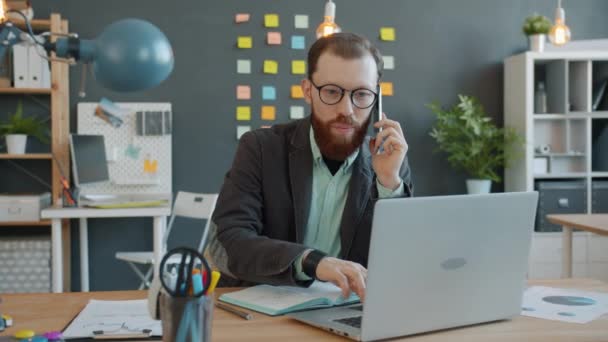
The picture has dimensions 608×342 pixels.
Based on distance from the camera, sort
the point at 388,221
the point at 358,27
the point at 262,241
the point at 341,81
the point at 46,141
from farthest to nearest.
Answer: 1. the point at 358,27
2. the point at 46,141
3. the point at 341,81
4. the point at 262,241
5. the point at 388,221

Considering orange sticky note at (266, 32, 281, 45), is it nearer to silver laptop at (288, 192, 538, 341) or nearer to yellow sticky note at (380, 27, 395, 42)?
yellow sticky note at (380, 27, 395, 42)

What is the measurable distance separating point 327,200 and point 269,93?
2958 millimetres

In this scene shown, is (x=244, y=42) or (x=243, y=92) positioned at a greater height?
(x=244, y=42)

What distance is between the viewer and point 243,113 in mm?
4727

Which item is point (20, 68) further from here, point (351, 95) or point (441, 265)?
point (441, 265)

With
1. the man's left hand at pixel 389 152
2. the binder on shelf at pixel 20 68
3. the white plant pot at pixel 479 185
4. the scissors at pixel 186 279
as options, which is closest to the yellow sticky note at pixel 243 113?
the binder on shelf at pixel 20 68

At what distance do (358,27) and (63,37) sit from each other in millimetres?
3808

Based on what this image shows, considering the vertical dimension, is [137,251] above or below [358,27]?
below

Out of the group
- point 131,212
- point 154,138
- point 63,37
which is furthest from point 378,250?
point 154,138

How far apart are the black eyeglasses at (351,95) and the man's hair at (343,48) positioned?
0.09 meters

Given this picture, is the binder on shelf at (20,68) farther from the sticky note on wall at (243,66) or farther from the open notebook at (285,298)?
the open notebook at (285,298)

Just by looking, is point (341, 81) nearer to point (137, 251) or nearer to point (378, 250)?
point (378, 250)

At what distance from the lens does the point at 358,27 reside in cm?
485

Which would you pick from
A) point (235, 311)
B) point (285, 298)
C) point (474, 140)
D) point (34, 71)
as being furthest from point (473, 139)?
point (235, 311)
